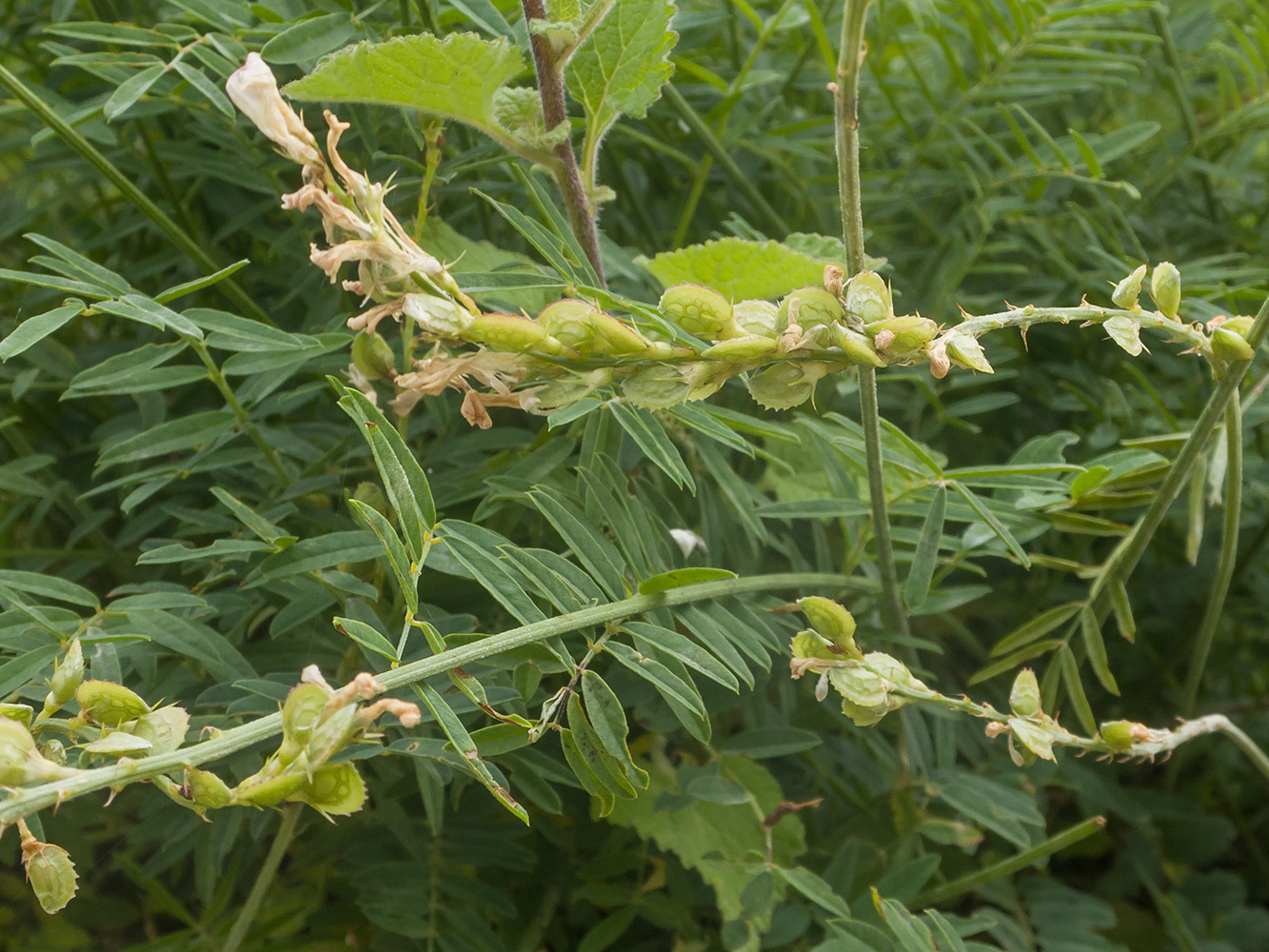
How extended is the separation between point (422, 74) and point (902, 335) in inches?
9.7

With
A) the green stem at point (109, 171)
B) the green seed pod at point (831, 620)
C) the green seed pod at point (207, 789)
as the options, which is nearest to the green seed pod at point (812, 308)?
the green seed pod at point (831, 620)

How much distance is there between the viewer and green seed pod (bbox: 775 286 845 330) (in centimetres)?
36

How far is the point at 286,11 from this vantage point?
0.63 meters

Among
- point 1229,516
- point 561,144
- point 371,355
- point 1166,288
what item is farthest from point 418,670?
point 1229,516

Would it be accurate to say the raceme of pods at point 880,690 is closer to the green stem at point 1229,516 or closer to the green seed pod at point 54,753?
the green stem at point 1229,516

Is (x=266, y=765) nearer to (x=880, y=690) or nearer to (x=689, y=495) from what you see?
(x=880, y=690)

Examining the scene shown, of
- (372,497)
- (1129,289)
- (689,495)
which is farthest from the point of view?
(689,495)

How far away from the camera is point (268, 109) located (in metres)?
0.36

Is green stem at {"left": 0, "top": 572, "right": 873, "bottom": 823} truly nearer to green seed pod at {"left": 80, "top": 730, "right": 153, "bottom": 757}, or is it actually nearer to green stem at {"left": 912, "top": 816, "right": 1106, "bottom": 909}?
green seed pod at {"left": 80, "top": 730, "right": 153, "bottom": 757}

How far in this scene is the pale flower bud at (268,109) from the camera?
35 cm

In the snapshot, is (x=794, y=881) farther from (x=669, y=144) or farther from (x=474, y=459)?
(x=669, y=144)

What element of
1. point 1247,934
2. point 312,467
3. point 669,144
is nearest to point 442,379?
point 312,467

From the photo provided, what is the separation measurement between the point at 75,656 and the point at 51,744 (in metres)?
0.06

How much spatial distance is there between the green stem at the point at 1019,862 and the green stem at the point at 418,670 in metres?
0.18
